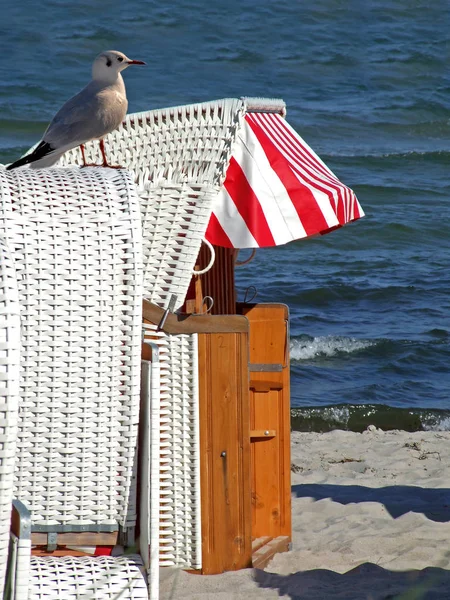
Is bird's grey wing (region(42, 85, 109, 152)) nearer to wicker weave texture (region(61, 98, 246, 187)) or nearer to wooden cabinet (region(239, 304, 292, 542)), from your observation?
wicker weave texture (region(61, 98, 246, 187))

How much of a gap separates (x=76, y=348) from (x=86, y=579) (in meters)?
0.66

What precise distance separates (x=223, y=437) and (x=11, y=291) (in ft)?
5.41

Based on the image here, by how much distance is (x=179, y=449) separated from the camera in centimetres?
326

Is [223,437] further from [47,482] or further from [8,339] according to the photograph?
[8,339]

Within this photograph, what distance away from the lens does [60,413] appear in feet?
8.78

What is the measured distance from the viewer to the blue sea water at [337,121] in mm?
8344

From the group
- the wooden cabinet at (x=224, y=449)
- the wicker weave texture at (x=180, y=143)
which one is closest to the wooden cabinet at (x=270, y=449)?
the wooden cabinet at (x=224, y=449)

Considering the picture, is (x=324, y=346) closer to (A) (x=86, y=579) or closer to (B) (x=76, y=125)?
(B) (x=76, y=125)

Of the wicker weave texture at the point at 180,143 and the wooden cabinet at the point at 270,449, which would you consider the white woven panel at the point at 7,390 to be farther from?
the wooden cabinet at the point at 270,449

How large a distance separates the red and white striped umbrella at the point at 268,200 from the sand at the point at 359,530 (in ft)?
4.06

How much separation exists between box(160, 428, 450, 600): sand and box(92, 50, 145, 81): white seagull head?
6.34ft

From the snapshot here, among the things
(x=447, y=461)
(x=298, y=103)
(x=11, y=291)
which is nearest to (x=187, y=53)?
(x=298, y=103)

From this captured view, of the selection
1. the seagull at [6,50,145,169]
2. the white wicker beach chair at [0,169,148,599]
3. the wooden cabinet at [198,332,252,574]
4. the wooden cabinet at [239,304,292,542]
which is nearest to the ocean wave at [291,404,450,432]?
the wooden cabinet at [239,304,292,542]

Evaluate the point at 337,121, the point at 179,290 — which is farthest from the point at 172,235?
the point at 337,121
